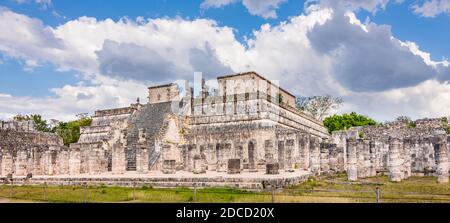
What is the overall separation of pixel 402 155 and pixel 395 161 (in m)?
1.49

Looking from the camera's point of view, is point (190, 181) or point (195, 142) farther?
point (195, 142)

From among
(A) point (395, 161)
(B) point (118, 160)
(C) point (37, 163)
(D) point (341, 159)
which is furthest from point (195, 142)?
(A) point (395, 161)

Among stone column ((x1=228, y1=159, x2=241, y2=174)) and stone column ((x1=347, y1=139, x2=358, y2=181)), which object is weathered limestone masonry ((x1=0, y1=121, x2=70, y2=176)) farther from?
stone column ((x1=347, y1=139, x2=358, y2=181))

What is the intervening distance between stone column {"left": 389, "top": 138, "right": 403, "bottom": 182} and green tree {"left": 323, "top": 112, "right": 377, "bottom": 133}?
98.4 ft

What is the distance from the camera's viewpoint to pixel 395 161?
18188 mm

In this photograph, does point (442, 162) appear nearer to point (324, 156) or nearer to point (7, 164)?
point (324, 156)

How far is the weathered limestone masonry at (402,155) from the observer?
1761 cm

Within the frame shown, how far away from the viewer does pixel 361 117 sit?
4975 centimetres

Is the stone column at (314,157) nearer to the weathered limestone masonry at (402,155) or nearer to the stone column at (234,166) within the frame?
the weathered limestone masonry at (402,155)

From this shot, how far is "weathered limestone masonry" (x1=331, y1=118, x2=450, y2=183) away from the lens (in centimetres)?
1761

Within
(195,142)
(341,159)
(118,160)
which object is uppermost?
(195,142)
